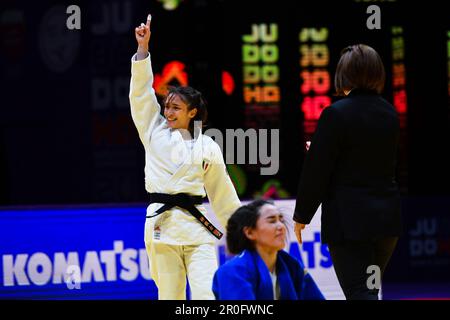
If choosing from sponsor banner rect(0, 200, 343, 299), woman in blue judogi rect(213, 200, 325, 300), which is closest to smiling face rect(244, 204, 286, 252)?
woman in blue judogi rect(213, 200, 325, 300)

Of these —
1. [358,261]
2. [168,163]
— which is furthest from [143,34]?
[358,261]

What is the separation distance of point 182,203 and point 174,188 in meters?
0.10

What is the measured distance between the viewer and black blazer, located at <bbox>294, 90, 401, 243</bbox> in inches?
171

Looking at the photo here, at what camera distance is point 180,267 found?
5.29 meters

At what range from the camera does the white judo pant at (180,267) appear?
17.0 ft

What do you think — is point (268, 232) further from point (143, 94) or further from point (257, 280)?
point (143, 94)

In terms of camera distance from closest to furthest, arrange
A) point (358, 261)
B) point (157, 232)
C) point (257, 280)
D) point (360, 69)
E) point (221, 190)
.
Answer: point (257, 280), point (358, 261), point (360, 69), point (157, 232), point (221, 190)

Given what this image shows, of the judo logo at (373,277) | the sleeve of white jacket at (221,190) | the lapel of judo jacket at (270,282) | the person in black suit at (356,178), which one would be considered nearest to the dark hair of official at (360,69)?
the person in black suit at (356,178)

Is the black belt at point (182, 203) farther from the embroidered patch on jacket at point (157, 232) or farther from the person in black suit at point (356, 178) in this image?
the person in black suit at point (356, 178)

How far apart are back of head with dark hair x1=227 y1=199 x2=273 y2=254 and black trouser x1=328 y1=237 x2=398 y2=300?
494mm

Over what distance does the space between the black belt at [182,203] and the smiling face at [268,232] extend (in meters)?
1.28

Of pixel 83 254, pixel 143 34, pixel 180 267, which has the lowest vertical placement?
pixel 83 254
